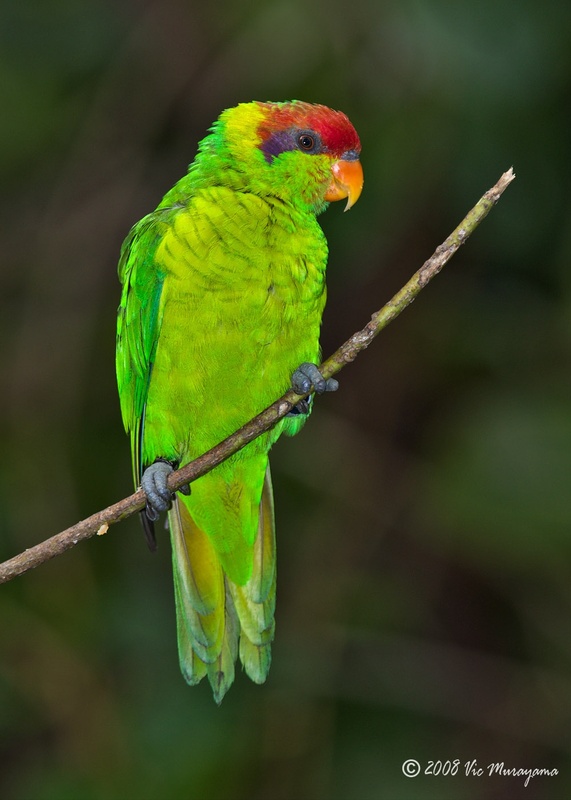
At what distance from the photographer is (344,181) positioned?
104 inches

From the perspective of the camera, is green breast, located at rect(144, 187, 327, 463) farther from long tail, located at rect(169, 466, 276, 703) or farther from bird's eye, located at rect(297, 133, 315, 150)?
long tail, located at rect(169, 466, 276, 703)

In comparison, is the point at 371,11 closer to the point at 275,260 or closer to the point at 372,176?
the point at 372,176

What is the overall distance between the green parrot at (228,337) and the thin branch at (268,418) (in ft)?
0.76

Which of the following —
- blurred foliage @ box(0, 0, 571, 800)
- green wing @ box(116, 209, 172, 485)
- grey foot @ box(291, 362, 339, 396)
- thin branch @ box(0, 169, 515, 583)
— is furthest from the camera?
blurred foliage @ box(0, 0, 571, 800)

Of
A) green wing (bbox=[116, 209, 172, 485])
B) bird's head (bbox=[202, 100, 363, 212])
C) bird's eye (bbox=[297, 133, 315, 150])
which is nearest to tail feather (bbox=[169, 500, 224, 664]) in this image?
green wing (bbox=[116, 209, 172, 485])

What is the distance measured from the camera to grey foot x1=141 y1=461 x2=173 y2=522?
7.80ft

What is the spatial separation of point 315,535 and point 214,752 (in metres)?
0.98

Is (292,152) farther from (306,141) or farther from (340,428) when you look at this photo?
(340,428)

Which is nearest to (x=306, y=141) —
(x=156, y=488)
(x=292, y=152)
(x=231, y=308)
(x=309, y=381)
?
(x=292, y=152)

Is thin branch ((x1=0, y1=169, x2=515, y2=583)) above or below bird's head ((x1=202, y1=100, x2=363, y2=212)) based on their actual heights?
below

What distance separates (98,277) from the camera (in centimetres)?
394

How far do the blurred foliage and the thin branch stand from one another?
1217 millimetres

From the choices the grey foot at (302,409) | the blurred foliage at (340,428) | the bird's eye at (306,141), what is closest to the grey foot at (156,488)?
the grey foot at (302,409)

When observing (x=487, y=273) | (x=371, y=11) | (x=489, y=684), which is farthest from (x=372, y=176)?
(x=489, y=684)
